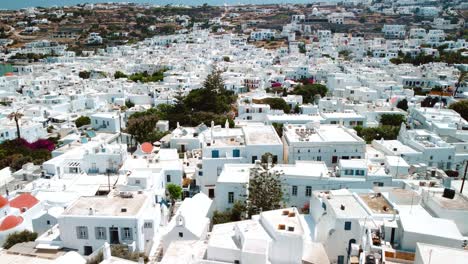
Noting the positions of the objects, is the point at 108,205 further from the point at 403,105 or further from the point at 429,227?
the point at 403,105

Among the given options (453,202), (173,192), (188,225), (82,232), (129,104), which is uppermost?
(453,202)

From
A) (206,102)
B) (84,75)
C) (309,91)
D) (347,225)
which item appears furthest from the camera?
(84,75)

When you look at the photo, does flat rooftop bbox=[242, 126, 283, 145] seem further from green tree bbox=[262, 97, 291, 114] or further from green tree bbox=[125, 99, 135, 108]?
green tree bbox=[125, 99, 135, 108]

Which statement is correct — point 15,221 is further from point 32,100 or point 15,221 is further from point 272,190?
point 32,100

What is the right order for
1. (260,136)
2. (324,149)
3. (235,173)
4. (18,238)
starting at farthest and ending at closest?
1. (260,136)
2. (324,149)
3. (235,173)
4. (18,238)

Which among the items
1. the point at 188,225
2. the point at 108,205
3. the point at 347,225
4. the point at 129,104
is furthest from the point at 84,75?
the point at 347,225

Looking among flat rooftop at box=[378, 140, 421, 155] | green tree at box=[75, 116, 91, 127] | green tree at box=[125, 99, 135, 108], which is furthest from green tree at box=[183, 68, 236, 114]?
flat rooftop at box=[378, 140, 421, 155]

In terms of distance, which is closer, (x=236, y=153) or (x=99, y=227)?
(x=99, y=227)
